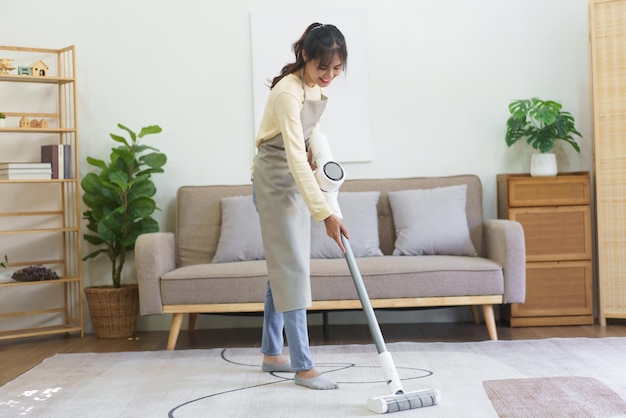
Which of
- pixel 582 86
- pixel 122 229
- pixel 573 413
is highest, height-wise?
pixel 582 86

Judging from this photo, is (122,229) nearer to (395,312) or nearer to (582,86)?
(395,312)

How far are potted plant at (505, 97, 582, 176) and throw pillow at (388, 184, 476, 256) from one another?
1.36 feet

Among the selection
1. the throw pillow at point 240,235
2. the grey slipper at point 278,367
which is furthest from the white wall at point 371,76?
the grey slipper at point 278,367

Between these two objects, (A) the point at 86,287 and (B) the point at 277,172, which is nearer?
(B) the point at 277,172

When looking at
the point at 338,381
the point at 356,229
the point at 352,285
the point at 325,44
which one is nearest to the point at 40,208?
the point at 356,229

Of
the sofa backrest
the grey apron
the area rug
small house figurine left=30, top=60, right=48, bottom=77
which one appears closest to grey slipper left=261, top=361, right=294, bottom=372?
the area rug

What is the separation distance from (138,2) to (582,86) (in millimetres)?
2584

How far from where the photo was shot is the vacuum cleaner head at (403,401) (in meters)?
2.54

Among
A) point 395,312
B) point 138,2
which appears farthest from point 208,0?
point 395,312

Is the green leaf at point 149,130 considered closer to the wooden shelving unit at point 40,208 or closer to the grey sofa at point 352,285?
the wooden shelving unit at point 40,208

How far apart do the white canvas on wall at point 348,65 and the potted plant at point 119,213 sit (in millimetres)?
718

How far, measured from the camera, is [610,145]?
4.37m

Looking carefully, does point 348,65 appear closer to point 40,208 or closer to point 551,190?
point 551,190

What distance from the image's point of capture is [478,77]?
4.75 meters
